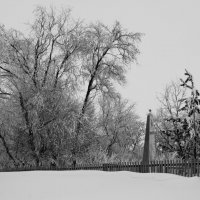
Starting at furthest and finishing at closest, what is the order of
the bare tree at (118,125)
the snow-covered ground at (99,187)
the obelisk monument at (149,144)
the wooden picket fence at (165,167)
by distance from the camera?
the bare tree at (118,125), the obelisk monument at (149,144), the wooden picket fence at (165,167), the snow-covered ground at (99,187)

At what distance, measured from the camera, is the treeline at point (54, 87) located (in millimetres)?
24516

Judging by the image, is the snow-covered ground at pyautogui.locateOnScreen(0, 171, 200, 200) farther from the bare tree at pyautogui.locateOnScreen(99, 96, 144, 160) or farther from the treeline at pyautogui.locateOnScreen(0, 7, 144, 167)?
the bare tree at pyautogui.locateOnScreen(99, 96, 144, 160)

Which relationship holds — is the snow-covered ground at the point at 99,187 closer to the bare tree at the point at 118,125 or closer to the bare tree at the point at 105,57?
the bare tree at the point at 105,57

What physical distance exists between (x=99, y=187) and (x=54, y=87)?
14.9 meters

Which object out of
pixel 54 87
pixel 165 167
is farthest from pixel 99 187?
pixel 54 87

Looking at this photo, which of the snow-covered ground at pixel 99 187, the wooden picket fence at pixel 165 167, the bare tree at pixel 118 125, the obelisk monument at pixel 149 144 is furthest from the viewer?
the bare tree at pixel 118 125

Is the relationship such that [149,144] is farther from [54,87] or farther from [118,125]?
[118,125]

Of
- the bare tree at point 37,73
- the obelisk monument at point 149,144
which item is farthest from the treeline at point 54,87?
the obelisk monument at point 149,144

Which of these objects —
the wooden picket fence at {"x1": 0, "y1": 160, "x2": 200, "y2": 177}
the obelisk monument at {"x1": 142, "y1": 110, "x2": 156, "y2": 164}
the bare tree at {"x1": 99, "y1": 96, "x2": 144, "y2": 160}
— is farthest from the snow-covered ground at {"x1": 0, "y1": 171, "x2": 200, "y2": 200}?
the bare tree at {"x1": 99, "y1": 96, "x2": 144, "y2": 160}

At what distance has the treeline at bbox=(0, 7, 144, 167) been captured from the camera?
80.4 ft

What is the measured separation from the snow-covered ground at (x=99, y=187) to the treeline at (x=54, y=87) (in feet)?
34.4

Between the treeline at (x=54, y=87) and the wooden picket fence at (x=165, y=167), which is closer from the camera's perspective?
the wooden picket fence at (x=165, y=167)

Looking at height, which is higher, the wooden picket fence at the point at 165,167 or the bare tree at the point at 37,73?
the bare tree at the point at 37,73

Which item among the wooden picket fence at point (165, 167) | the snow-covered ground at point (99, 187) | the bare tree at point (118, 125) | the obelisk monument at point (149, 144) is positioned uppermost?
the bare tree at point (118, 125)
